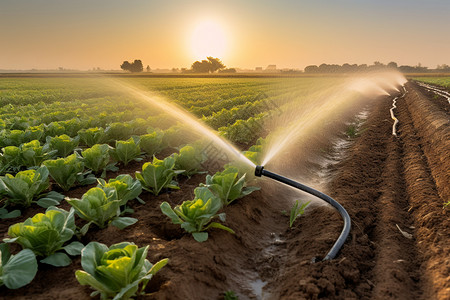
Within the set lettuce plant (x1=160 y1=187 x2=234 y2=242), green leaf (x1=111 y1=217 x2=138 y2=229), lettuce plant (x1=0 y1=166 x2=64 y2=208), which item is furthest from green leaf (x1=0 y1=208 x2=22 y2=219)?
lettuce plant (x1=160 y1=187 x2=234 y2=242)

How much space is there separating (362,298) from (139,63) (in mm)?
96307

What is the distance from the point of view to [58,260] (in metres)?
3.00

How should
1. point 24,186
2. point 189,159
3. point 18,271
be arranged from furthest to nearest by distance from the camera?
point 189,159, point 24,186, point 18,271

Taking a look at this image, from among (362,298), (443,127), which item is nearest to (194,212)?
(362,298)

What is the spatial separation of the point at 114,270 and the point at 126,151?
3.81 metres

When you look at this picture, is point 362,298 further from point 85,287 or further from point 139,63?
point 139,63

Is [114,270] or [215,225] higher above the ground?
[114,270]

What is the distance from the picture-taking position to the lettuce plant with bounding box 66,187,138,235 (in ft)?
11.3

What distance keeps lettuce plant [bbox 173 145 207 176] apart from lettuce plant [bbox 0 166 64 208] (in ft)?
6.20

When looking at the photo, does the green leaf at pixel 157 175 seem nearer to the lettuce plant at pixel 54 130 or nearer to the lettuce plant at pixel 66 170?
the lettuce plant at pixel 66 170

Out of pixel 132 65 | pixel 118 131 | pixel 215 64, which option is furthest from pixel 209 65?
pixel 118 131

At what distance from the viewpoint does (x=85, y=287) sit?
2727 mm

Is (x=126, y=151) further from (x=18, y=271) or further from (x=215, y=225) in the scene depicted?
(x=18, y=271)

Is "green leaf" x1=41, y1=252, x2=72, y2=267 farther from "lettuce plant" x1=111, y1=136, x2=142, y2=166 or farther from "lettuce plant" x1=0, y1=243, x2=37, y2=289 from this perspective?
"lettuce plant" x1=111, y1=136, x2=142, y2=166
